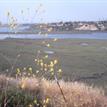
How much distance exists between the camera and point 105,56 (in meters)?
36.8

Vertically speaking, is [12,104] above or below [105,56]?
above

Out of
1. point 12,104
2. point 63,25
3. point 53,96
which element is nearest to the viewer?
point 12,104

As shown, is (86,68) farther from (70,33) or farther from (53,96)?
(70,33)

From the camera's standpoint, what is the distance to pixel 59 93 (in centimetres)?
1147

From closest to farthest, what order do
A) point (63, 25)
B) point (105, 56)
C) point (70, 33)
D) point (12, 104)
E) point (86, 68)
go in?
point (12, 104)
point (86, 68)
point (105, 56)
point (70, 33)
point (63, 25)

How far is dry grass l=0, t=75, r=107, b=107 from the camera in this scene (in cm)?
1092

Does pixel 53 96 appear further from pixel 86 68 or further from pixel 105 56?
pixel 105 56

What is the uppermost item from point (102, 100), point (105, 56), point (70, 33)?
point (102, 100)

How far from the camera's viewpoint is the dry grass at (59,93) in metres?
10.9

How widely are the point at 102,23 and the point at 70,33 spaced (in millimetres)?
11070

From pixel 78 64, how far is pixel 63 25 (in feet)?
184

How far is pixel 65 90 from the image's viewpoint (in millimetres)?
11992

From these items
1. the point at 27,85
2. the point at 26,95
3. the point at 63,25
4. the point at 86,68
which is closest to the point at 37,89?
the point at 27,85

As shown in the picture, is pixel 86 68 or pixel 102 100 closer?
pixel 102 100
